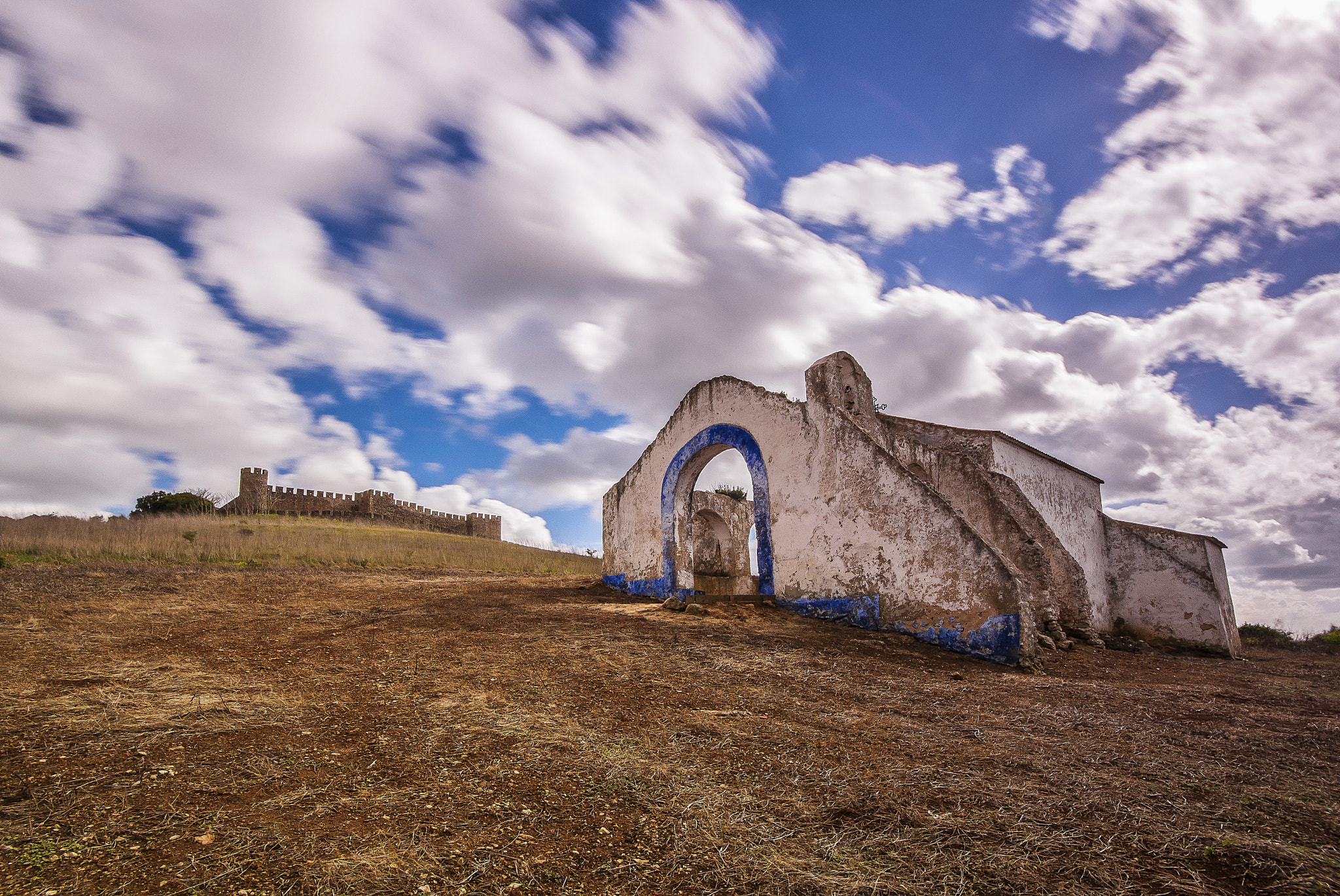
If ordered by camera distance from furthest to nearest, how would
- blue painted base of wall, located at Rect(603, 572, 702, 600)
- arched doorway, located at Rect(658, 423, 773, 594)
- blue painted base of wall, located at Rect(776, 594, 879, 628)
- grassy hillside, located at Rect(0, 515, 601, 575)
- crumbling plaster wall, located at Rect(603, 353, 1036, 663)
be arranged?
1. grassy hillside, located at Rect(0, 515, 601, 575)
2. blue painted base of wall, located at Rect(603, 572, 702, 600)
3. arched doorway, located at Rect(658, 423, 773, 594)
4. blue painted base of wall, located at Rect(776, 594, 879, 628)
5. crumbling plaster wall, located at Rect(603, 353, 1036, 663)

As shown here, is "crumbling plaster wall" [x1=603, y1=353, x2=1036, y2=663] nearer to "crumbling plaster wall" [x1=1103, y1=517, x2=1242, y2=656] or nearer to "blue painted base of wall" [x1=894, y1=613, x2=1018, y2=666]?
"blue painted base of wall" [x1=894, y1=613, x2=1018, y2=666]

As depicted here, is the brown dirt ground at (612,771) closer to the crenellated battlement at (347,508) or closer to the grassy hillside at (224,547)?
the grassy hillside at (224,547)

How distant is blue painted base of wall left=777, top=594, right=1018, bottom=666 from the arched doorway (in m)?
1.40

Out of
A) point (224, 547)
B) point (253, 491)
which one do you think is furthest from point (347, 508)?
point (224, 547)

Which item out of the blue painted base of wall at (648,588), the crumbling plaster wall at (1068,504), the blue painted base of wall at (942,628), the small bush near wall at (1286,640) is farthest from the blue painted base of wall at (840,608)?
the small bush near wall at (1286,640)

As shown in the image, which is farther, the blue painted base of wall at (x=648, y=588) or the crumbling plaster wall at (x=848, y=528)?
the blue painted base of wall at (x=648, y=588)

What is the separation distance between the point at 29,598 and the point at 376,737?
6430mm

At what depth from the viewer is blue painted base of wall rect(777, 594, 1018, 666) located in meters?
6.45

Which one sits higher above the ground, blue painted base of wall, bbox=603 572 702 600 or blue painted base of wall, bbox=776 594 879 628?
blue painted base of wall, bbox=603 572 702 600

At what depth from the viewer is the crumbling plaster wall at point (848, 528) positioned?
6.75 meters

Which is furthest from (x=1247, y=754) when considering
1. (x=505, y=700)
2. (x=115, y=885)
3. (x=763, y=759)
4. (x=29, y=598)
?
(x=29, y=598)

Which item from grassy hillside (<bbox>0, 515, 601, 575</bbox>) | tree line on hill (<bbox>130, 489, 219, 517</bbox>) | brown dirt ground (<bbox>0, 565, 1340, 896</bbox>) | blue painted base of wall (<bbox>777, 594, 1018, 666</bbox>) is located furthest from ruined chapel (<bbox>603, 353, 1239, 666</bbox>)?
tree line on hill (<bbox>130, 489, 219, 517</bbox>)

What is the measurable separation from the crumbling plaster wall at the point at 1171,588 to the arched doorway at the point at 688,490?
317 inches

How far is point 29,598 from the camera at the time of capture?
6809 mm
